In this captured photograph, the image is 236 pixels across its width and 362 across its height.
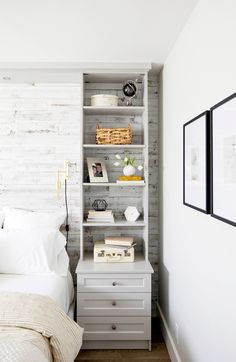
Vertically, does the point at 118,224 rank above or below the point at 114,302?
above

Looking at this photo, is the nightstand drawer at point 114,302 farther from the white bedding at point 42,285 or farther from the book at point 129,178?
the book at point 129,178

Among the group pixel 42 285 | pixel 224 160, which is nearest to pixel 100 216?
pixel 42 285

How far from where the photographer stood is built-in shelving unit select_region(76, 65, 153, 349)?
273 cm

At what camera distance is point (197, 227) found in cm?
199

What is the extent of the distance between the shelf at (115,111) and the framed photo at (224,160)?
1.46 meters

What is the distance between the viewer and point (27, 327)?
5.62ft

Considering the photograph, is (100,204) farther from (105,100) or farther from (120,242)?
(105,100)

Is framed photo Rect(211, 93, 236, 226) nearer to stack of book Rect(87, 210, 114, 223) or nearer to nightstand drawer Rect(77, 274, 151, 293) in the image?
nightstand drawer Rect(77, 274, 151, 293)

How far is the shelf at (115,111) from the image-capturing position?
9.88ft

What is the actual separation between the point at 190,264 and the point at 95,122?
→ 5.81 ft

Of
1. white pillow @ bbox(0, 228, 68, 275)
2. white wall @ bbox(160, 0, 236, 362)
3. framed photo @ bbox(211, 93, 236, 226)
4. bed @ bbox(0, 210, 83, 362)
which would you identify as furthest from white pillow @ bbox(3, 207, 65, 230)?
framed photo @ bbox(211, 93, 236, 226)

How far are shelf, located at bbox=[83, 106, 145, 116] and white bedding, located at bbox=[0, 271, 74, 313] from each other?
4.96 feet

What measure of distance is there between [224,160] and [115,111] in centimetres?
183

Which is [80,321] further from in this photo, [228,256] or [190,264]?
[228,256]
